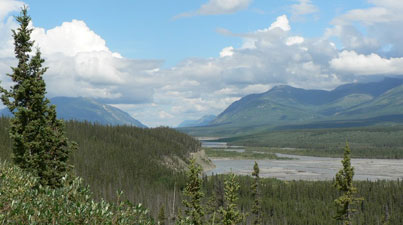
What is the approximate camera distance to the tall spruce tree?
44531mm

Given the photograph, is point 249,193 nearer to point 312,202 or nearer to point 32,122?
point 312,202

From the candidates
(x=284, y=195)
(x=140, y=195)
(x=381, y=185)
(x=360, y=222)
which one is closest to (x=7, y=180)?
(x=360, y=222)

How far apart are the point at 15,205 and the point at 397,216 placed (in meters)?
139

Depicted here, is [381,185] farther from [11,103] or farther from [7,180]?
[7,180]

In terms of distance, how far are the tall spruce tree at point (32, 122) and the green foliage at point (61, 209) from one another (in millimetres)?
31733

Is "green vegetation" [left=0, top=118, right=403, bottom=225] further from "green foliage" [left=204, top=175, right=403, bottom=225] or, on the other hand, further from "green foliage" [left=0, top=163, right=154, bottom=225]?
"green foliage" [left=0, top=163, right=154, bottom=225]

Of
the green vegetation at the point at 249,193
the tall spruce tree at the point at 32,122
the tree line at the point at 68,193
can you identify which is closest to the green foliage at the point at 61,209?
the tree line at the point at 68,193

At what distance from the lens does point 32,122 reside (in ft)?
147

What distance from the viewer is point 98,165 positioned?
18188 cm

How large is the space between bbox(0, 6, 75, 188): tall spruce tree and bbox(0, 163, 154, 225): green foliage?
3173 centimetres

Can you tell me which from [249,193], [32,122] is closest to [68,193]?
[32,122]

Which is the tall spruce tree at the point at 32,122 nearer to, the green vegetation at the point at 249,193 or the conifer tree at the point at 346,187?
the conifer tree at the point at 346,187

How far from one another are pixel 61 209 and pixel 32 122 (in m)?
35.7

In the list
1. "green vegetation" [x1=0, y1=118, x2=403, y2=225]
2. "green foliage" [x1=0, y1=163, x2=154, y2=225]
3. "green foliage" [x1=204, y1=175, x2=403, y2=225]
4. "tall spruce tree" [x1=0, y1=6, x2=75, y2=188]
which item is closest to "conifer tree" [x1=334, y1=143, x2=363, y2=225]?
"tall spruce tree" [x1=0, y1=6, x2=75, y2=188]
